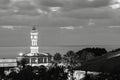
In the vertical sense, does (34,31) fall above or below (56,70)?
above

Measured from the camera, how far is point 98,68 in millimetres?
10086

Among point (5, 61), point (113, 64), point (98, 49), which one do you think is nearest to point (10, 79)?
point (113, 64)

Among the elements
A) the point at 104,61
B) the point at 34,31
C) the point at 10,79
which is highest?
the point at 34,31

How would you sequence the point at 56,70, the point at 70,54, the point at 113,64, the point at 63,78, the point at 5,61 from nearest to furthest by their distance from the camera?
the point at 113,64
the point at 63,78
the point at 56,70
the point at 70,54
the point at 5,61

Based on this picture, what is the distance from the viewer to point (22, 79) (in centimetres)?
3700

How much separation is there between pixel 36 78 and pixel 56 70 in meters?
2.81

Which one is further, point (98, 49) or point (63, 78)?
point (98, 49)

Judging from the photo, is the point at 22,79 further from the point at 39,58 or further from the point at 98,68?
the point at 39,58

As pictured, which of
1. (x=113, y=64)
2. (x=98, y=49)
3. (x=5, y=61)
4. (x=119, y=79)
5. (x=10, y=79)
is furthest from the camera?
(x=5, y=61)

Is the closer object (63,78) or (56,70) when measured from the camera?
(63,78)

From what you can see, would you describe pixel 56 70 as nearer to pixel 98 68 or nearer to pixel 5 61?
pixel 98 68

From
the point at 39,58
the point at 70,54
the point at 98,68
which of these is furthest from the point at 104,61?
the point at 39,58

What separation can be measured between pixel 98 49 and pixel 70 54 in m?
21.6

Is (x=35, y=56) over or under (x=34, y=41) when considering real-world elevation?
under
